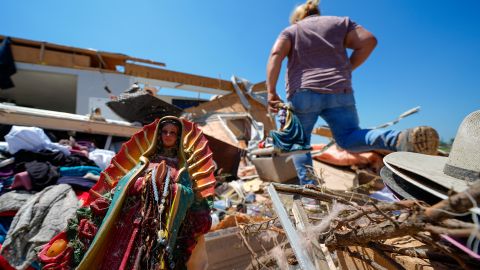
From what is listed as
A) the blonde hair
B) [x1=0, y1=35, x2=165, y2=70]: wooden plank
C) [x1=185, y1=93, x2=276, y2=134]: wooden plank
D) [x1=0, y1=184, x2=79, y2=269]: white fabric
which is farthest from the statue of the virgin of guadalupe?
[x1=0, y1=35, x2=165, y2=70]: wooden plank

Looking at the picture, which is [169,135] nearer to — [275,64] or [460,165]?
[275,64]

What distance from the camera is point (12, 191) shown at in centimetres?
236

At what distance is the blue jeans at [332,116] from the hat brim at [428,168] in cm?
138

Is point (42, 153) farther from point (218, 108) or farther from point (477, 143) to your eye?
point (218, 108)

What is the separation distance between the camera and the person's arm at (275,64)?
260 cm

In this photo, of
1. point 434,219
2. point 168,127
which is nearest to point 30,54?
point 168,127

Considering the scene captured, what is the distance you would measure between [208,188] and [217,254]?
0.80 metres

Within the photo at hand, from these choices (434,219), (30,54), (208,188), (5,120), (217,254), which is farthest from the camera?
(30,54)

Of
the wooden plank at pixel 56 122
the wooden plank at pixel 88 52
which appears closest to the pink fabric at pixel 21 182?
the wooden plank at pixel 56 122

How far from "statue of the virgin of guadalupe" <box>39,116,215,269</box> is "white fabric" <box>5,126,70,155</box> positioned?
73.0 inches

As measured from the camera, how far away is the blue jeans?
7.77 feet

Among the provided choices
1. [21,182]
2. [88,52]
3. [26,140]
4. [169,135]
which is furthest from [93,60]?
[169,135]

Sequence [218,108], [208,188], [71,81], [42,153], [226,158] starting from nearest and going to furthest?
[208,188]
[42,153]
[226,158]
[71,81]
[218,108]

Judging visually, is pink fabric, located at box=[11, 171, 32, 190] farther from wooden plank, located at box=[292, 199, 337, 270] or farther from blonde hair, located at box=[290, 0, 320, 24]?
blonde hair, located at box=[290, 0, 320, 24]
